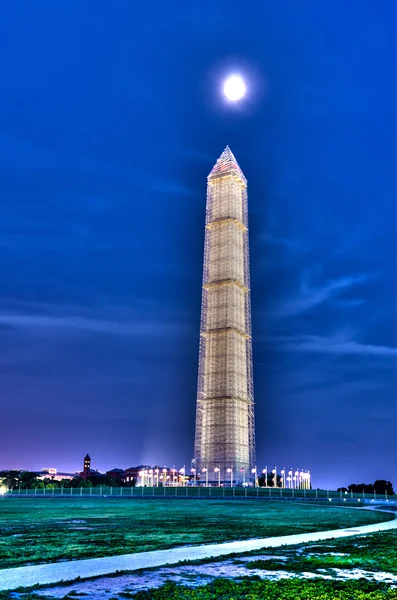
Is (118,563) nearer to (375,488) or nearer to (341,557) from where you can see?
(341,557)

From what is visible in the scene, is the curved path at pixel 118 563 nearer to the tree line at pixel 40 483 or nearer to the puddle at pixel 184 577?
the puddle at pixel 184 577

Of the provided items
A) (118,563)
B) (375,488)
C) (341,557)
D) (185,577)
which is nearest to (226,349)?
(375,488)

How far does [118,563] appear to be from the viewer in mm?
13539

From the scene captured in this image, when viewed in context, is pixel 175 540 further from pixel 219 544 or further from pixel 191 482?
pixel 191 482

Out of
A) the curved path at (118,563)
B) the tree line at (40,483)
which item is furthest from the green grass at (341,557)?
the tree line at (40,483)

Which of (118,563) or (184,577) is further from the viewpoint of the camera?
(118,563)

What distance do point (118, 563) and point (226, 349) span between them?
391 feet

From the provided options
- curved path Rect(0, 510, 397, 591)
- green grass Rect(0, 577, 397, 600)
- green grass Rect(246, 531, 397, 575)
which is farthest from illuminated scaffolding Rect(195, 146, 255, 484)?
green grass Rect(0, 577, 397, 600)

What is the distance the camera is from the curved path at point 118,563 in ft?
38.3

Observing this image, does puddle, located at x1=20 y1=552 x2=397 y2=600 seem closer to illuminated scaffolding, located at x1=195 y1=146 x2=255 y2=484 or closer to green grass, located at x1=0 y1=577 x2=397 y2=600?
green grass, located at x1=0 y1=577 x2=397 y2=600

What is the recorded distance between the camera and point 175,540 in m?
18.4

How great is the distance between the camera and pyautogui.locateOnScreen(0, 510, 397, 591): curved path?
11672 mm

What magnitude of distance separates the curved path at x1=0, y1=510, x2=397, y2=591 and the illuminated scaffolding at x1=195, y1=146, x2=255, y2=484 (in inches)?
4149

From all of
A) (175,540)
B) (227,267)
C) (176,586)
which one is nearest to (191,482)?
(227,267)
